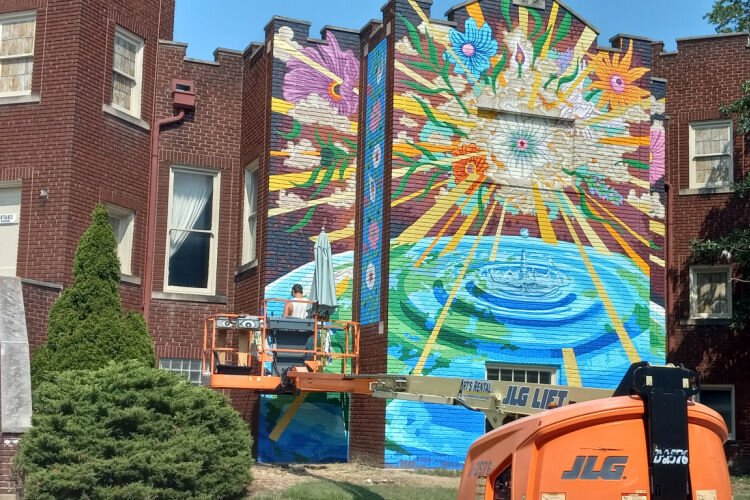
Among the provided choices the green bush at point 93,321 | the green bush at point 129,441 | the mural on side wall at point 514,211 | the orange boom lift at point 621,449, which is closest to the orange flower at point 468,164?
the mural on side wall at point 514,211

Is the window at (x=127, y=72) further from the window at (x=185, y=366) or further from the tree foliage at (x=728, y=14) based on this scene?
the tree foliage at (x=728, y=14)

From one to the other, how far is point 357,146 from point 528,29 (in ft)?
12.7

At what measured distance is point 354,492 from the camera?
14500mm

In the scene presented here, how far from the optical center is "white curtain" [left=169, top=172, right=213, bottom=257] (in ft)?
69.7

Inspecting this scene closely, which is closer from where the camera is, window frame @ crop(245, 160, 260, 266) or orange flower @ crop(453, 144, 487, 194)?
orange flower @ crop(453, 144, 487, 194)

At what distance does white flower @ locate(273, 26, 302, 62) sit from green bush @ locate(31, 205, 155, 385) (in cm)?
472

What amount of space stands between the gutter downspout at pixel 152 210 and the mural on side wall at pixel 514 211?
203 inches

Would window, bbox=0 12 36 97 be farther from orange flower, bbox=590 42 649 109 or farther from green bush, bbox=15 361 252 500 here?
orange flower, bbox=590 42 649 109

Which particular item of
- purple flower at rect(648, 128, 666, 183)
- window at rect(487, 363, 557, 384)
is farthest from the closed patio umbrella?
purple flower at rect(648, 128, 666, 183)

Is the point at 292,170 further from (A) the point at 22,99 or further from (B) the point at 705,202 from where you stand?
(B) the point at 705,202

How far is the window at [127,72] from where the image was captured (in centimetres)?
2064

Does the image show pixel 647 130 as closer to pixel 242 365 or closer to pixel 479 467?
pixel 242 365

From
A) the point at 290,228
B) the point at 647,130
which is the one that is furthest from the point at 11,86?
the point at 647,130

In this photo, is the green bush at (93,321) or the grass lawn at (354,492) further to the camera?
the green bush at (93,321)
